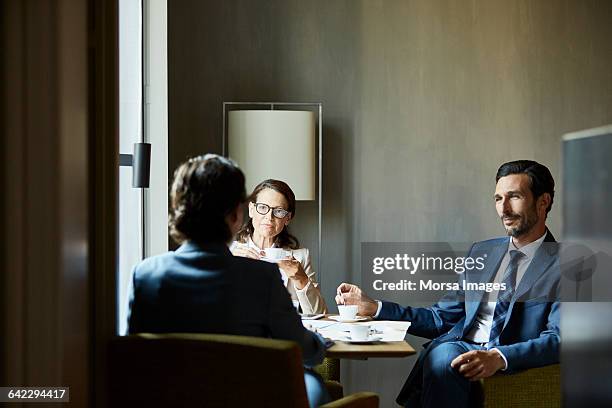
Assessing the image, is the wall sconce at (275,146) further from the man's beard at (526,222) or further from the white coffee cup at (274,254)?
the man's beard at (526,222)

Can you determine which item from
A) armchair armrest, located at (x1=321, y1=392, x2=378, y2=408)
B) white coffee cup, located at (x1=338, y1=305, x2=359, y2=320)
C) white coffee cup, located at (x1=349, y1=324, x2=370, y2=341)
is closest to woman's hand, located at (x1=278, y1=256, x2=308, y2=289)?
white coffee cup, located at (x1=338, y1=305, x2=359, y2=320)

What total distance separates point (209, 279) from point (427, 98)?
2818mm

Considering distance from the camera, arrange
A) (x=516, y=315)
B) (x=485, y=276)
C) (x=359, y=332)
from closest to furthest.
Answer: (x=359, y=332), (x=516, y=315), (x=485, y=276)

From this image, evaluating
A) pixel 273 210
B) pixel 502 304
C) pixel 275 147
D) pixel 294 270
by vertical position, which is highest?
pixel 275 147

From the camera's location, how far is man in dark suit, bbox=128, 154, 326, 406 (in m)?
2.20

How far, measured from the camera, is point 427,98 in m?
4.76

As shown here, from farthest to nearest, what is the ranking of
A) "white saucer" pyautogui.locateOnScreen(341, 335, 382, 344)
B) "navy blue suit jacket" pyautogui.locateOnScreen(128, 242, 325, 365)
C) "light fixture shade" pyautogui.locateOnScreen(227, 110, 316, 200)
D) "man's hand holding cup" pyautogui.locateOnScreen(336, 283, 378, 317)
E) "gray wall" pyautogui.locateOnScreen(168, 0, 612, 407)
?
1. "gray wall" pyautogui.locateOnScreen(168, 0, 612, 407)
2. "light fixture shade" pyautogui.locateOnScreen(227, 110, 316, 200)
3. "man's hand holding cup" pyautogui.locateOnScreen(336, 283, 378, 317)
4. "white saucer" pyautogui.locateOnScreen(341, 335, 382, 344)
5. "navy blue suit jacket" pyautogui.locateOnScreen(128, 242, 325, 365)

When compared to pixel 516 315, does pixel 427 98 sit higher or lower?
higher

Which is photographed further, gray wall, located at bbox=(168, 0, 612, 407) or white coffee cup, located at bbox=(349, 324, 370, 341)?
gray wall, located at bbox=(168, 0, 612, 407)

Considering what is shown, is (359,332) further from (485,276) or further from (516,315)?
(485,276)

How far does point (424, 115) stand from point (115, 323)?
2826 mm

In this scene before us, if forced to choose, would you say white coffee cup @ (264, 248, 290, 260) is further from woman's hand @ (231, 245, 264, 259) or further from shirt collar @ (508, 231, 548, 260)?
shirt collar @ (508, 231, 548, 260)

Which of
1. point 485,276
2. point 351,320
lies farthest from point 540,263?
point 351,320

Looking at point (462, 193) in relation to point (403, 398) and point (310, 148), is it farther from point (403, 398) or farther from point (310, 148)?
point (403, 398)
